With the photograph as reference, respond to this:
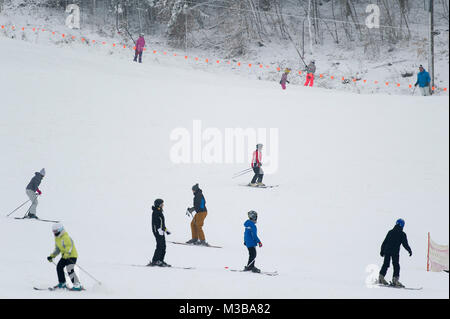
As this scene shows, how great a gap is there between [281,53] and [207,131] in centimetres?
1984

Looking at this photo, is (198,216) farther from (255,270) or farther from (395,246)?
(395,246)

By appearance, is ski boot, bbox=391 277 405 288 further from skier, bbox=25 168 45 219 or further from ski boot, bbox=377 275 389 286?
skier, bbox=25 168 45 219

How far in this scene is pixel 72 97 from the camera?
78.5 ft

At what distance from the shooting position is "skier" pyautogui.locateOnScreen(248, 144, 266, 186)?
55.5ft

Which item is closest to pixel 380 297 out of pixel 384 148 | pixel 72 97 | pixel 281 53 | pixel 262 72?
pixel 384 148

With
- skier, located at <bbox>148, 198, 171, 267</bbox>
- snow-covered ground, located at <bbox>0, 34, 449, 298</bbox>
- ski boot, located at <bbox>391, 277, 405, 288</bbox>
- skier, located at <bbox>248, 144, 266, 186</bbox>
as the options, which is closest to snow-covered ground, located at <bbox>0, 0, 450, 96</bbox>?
snow-covered ground, located at <bbox>0, 34, 449, 298</bbox>

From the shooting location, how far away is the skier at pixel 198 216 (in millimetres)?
12648

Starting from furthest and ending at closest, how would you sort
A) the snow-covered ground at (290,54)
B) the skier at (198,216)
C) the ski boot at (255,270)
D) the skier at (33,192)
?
the snow-covered ground at (290,54), the skier at (33,192), the skier at (198,216), the ski boot at (255,270)

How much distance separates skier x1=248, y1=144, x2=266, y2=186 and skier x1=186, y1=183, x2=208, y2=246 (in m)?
4.37

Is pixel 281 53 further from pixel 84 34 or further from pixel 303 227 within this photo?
pixel 303 227

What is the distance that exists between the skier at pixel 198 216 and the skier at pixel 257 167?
4.37 meters

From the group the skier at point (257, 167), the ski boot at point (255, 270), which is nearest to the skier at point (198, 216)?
the ski boot at point (255, 270)

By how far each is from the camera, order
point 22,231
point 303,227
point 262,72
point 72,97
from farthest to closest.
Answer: point 262,72, point 72,97, point 303,227, point 22,231

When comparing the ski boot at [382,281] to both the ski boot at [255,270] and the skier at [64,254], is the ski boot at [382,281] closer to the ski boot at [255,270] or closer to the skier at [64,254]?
the ski boot at [255,270]
